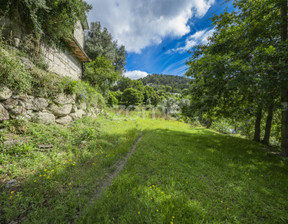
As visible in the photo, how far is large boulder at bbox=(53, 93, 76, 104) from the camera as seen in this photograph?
16.1ft

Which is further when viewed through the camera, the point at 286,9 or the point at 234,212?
the point at 286,9

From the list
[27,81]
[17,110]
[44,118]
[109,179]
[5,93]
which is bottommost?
[109,179]

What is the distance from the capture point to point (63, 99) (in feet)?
17.1

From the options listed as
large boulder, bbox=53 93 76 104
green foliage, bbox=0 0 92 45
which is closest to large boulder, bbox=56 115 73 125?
large boulder, bbox=53 93 76 104

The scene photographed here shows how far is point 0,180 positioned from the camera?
2260 mm

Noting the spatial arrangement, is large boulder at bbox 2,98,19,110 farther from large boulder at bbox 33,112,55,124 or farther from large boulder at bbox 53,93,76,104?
large boulder at bbox 53,93,76,104

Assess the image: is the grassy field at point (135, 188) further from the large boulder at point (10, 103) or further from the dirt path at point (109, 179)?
the large boulder at point (10, 103)

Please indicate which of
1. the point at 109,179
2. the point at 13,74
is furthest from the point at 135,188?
the point at 13,74

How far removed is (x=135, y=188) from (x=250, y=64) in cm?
565

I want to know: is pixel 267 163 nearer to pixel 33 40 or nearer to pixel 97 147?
pixel 97 147

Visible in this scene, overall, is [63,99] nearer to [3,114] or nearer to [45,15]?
[3,114]

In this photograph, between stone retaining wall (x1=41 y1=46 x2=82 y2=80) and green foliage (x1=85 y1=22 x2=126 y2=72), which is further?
green foliage (x1=85 y1=22 x2=126 y2=72)

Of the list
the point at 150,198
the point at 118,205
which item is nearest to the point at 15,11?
the point at 118,205

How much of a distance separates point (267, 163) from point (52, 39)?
39.3 feet
